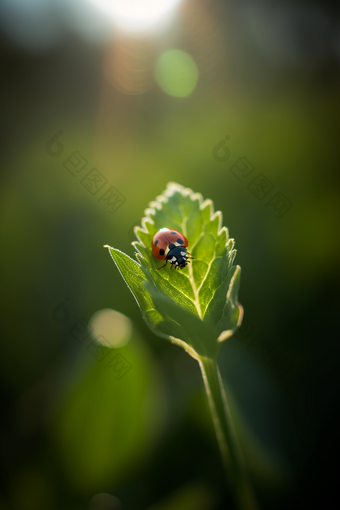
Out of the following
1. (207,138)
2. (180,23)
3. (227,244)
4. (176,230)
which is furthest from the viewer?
(180,23)

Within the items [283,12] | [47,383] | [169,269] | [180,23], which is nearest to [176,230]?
[169,269]

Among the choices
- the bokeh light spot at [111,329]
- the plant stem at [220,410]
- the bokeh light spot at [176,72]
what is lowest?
the bokeh light spot at [111,329]

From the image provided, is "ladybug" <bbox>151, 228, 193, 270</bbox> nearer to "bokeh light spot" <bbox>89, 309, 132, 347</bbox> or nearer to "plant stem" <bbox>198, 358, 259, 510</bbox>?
"plant stem" <bbox>198, 358, 259, 510</bbox>

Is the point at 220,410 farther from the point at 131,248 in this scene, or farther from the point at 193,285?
the point at 131,248

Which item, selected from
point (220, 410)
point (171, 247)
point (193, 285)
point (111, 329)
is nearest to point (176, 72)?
point (111, 329)

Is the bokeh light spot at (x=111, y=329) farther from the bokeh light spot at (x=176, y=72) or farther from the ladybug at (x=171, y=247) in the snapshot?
the bokeh light spot at (x=176, y=72)

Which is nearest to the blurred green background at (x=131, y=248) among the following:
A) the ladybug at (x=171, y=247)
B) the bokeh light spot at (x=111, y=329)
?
the bokeh light spot at (x=111, y=329)

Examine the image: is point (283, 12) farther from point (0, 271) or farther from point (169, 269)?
point (169, 269)
